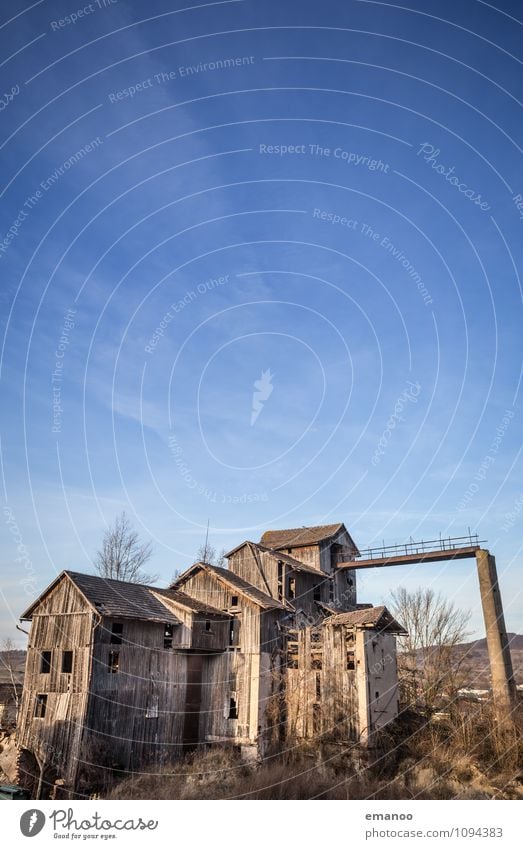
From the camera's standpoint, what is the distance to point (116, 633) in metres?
28.2

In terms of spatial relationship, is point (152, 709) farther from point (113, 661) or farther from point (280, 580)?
point (280, 580)

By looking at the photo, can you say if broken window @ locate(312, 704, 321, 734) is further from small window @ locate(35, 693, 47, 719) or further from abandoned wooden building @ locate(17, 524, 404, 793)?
small window @ locate(35, 693, 47, 719)

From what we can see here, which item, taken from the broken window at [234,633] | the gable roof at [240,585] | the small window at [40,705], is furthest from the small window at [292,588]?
the small window at [40,705]

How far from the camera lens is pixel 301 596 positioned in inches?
1501

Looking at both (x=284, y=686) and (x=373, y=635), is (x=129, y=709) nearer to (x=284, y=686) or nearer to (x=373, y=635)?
(x=284, y=686)

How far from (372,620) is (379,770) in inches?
272

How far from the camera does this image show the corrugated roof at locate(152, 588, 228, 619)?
31.8m

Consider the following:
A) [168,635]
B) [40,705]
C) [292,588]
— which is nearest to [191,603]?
[168,635]

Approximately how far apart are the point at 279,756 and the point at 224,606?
8.71m

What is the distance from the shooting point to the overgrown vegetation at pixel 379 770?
2212cm

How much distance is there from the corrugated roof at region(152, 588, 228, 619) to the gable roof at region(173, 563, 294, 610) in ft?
5.42
